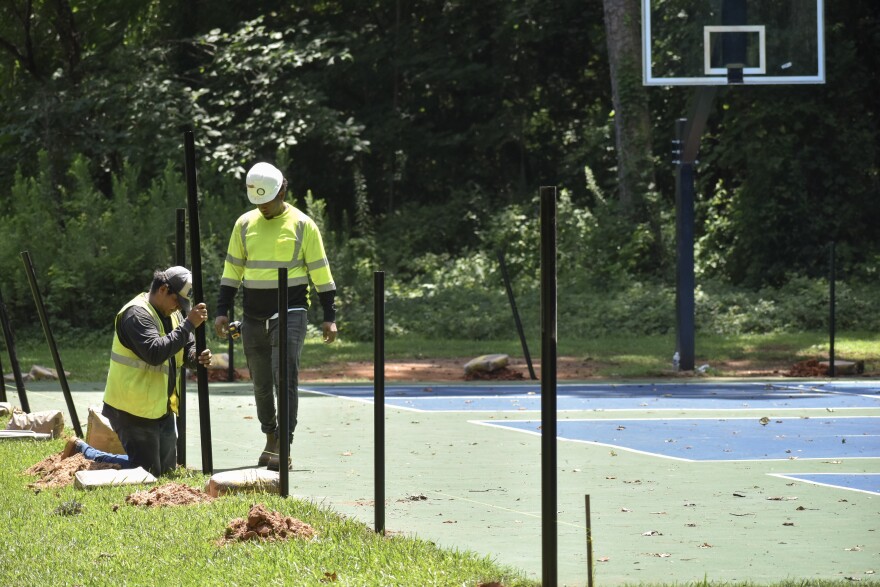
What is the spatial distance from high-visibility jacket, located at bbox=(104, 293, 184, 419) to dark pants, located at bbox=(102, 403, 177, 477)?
5cm

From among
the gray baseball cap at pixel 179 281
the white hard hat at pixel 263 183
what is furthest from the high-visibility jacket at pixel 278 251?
the gray baseball cap at pixel 179 281

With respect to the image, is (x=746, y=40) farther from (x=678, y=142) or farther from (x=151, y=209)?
(x=151, y=209)

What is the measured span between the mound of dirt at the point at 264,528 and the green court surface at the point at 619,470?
0.60 meters

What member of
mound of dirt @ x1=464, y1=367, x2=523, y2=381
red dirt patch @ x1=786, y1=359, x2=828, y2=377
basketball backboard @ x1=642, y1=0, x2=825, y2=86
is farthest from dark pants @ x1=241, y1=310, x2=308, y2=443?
red dirt patch @ x1=786, y1=359, x2=828, y2=377

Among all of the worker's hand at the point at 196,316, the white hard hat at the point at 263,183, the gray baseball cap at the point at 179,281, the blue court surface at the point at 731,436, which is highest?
the white hard hat at the point at 263,183

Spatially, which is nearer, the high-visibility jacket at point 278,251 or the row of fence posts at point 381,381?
the row of fence posts at point 381,381

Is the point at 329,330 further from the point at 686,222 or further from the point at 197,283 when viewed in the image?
the point at 686,222

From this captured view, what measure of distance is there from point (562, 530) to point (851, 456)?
3814mm

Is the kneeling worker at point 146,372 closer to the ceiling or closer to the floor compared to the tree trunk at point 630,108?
closer to the floor

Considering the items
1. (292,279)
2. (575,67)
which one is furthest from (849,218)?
(292,279)

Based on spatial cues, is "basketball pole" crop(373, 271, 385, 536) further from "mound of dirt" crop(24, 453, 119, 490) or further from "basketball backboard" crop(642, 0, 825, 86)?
"basketball backboard" crop(642, 0, 825, 86)

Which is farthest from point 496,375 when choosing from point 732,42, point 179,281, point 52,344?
point 179,281

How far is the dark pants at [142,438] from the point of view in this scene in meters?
8.81

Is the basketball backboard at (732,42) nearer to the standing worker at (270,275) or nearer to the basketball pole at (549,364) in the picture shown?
the standing worker at (270,275)
